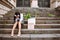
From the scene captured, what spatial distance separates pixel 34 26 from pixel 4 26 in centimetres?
161

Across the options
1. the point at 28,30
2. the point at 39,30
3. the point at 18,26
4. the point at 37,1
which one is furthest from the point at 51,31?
the point at 37,1

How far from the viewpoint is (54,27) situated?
758 centimetres

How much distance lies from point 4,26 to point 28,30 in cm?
143

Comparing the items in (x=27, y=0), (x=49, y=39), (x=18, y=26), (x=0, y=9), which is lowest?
(x=49, y=39)

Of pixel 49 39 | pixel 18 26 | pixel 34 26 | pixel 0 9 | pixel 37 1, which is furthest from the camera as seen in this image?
pixel 37 1

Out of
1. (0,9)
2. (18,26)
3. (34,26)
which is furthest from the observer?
(0,9)

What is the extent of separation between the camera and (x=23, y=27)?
740 cm

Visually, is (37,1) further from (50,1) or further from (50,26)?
(50,26)

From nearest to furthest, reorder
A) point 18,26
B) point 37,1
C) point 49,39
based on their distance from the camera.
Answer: point 49,39, point 18,26, point 37,1

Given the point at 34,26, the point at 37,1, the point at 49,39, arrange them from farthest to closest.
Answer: the point at 37,1, the point at 34,26, the point at 49,39

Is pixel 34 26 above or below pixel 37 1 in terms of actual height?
below

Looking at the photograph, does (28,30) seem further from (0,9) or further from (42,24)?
(0,9)

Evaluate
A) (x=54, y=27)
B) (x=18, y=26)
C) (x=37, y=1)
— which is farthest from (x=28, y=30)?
(x=37, y=1)

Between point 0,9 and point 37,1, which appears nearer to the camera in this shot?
point 0,9
